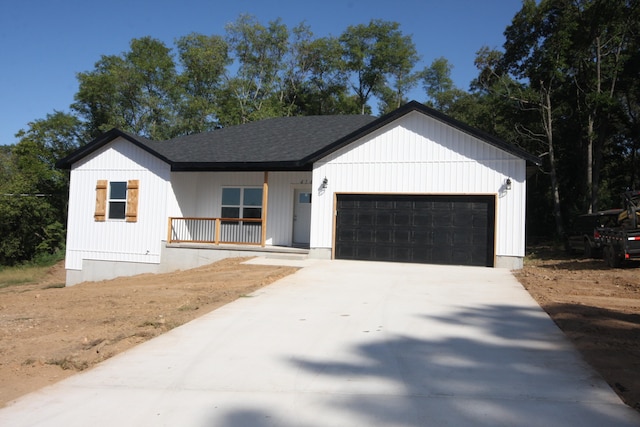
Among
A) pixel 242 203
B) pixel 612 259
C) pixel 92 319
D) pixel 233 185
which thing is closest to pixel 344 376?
pixel 92 319

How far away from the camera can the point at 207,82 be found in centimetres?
4028

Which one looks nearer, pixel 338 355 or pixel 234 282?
pixel 338 355

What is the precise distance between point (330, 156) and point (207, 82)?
27.9 meters

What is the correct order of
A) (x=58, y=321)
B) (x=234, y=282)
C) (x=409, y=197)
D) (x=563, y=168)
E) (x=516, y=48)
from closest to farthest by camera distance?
(x=58, y=321) → (x=234, y=282) → (x=409, y=197) → (x=516, y=48) → (x=563, y=168)

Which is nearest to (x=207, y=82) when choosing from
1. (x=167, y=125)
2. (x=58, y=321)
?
(x=167, y=125)

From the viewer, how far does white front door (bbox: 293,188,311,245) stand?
1783 cm

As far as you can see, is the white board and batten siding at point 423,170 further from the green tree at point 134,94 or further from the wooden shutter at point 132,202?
the green tree at point 134,94

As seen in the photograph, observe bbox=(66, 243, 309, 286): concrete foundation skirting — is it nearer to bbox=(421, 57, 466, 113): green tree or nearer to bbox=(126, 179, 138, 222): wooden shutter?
bbox=(126, 179, 138, 222): wooden shutter

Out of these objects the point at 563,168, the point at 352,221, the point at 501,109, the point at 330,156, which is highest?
the point at 501,109

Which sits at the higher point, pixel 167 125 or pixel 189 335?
pixel 167 125

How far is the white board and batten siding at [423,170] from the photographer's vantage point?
555 inches

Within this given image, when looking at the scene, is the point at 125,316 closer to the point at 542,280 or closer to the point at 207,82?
the point at 542,280

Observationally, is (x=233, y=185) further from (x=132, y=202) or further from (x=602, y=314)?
(x=602, y=314)

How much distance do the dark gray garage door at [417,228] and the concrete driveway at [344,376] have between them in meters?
5.98
